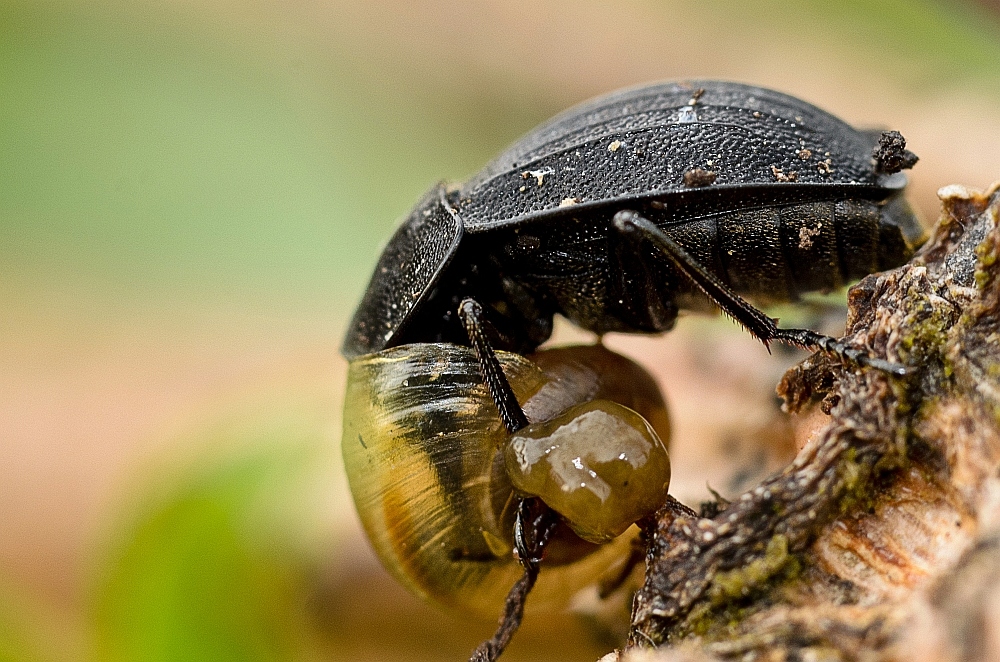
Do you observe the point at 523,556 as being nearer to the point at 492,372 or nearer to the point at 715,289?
the point at 492,372

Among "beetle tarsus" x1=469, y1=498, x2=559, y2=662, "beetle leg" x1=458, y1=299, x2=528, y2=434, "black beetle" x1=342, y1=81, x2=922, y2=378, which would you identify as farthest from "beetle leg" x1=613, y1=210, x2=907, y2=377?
"beetle tarsus" x1=469, y1=498, x2=559, y2=662

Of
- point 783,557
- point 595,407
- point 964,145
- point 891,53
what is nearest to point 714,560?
point 783,557

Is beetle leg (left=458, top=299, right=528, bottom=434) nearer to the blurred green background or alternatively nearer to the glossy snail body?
the glossy snail body

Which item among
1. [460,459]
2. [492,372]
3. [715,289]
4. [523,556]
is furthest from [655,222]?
[523,556]

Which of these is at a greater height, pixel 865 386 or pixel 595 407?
pixel 865 386

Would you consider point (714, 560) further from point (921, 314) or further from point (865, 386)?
point (921, 314)

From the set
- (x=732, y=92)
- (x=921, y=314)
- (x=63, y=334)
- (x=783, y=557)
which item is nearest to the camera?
(x=783, y=557)

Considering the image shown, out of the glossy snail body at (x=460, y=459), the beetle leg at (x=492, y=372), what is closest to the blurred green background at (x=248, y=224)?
the glossy snail body at (x=460, y=459)

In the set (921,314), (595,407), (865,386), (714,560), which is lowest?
(714,560)
